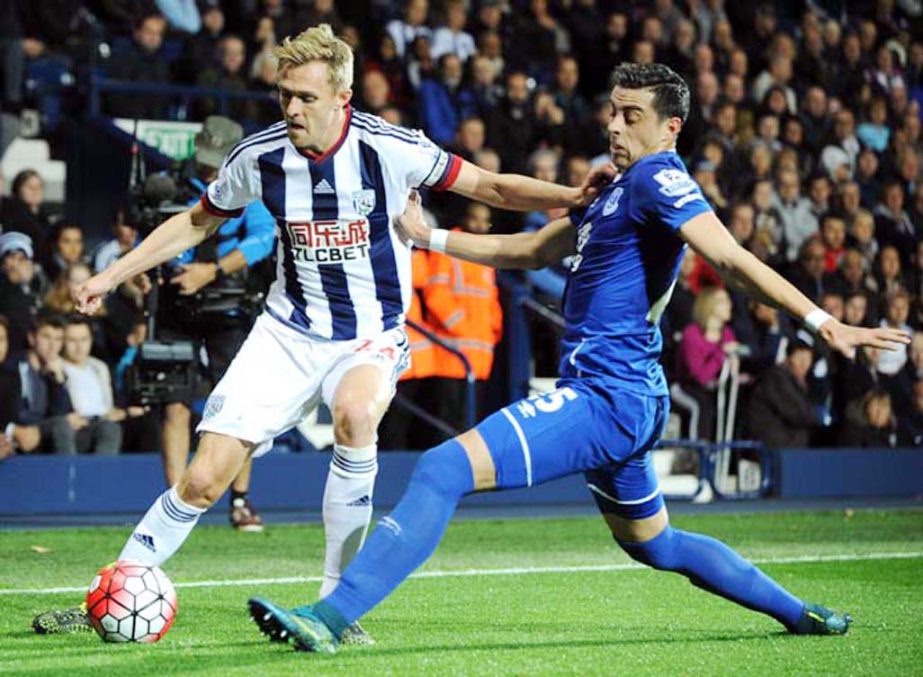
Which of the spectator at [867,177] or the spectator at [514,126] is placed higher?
the spectator at [514,126]

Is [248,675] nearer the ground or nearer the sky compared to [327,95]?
nearer the ground

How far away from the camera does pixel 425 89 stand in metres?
17.6

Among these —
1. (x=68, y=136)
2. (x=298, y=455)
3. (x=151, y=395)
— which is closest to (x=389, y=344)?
(x=151, y=395)

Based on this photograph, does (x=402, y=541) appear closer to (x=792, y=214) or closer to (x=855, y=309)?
(x=855, y=309)

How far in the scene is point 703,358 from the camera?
15.7 meters

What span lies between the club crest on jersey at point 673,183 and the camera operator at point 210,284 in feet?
17.5

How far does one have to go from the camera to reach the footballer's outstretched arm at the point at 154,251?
6992 mm

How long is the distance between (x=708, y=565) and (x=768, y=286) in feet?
4.31

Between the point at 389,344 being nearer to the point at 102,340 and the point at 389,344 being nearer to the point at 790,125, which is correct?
the point at 102,340

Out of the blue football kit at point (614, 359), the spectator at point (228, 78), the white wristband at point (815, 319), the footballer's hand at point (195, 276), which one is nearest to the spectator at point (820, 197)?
the spectator at point (228, 78)

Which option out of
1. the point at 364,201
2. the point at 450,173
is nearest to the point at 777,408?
the point at 450,173

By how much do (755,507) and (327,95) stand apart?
8761 mm

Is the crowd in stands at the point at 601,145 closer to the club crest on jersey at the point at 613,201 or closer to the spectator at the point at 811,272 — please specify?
the spectator at the point at 811,272

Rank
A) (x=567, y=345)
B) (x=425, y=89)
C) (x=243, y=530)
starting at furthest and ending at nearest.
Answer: (x=425, y=89) → (x=243, y=530) → (x=567, y=345)
